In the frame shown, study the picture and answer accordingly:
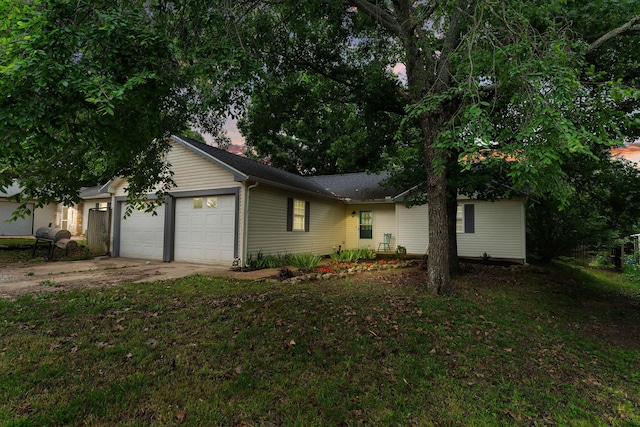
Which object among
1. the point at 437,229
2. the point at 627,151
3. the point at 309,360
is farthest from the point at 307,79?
the point at 627,151

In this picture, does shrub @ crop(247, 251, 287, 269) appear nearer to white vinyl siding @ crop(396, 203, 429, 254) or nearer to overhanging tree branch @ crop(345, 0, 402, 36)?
white vinyl siding @ crop(396, 203, 429, 254)

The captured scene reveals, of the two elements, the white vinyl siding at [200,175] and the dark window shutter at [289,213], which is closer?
the white vinyl siding at [200,175]

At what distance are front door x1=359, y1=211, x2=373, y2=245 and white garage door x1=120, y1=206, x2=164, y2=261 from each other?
28.9 ft

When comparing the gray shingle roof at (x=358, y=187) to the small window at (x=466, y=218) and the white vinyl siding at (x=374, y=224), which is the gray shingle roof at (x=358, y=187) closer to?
the white vinyl siding at (x=374, y=224)

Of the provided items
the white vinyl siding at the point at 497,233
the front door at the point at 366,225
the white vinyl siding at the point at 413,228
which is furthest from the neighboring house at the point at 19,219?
the white vinyl siding at the point at 497,233

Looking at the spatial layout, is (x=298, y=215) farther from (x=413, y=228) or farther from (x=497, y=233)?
(x=497, y=233)

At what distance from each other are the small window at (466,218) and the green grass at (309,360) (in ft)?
21.9

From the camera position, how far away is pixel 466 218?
12.8 meters

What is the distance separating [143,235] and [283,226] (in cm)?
533

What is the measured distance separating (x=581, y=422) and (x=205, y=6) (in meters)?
6.56

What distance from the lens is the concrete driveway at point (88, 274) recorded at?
655 cm

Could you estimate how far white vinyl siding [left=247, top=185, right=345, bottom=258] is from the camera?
9.77m

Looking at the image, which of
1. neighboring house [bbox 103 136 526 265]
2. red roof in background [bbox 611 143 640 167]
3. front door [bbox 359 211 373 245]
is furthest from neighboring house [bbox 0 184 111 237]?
red roof in background [bbox 611 143 640 167]

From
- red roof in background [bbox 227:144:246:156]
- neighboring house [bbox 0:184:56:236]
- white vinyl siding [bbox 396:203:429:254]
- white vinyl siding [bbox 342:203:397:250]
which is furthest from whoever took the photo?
neighboring house [bbox 0:184:56:236]
